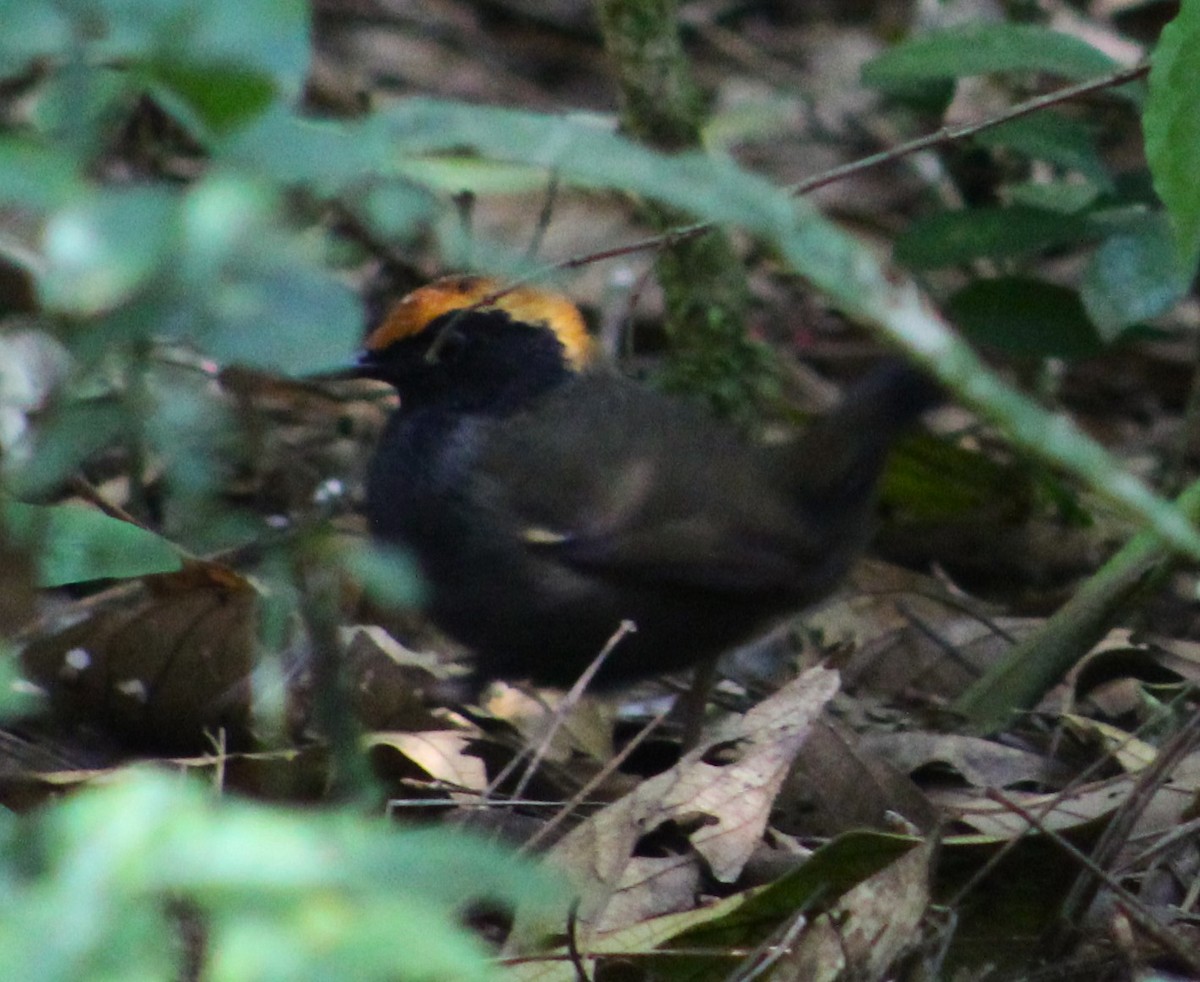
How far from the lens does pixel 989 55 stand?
4.43m

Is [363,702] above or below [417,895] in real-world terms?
below

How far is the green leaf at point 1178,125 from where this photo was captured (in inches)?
127

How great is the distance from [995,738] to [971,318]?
54.0 inches

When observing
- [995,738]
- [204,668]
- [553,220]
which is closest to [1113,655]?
[995,738]

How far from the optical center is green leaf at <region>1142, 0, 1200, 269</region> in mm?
3217

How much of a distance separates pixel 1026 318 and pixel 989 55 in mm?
793

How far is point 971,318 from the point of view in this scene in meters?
4.96

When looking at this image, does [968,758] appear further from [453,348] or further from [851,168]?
[453,348]

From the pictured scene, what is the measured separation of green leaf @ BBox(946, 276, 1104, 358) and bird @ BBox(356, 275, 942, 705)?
0.95 m

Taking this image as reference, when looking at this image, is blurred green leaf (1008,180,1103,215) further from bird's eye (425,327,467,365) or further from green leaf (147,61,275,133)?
green leaf (147,61,275,133)

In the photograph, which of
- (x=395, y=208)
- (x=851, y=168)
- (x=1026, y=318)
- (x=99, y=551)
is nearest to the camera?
(x=395, y=208)

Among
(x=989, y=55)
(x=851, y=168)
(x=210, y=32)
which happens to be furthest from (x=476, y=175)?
(x=210, y=32)

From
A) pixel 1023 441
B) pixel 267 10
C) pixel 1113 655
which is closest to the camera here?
pixel 267 10

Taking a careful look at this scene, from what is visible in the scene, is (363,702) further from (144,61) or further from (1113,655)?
(144,61)
